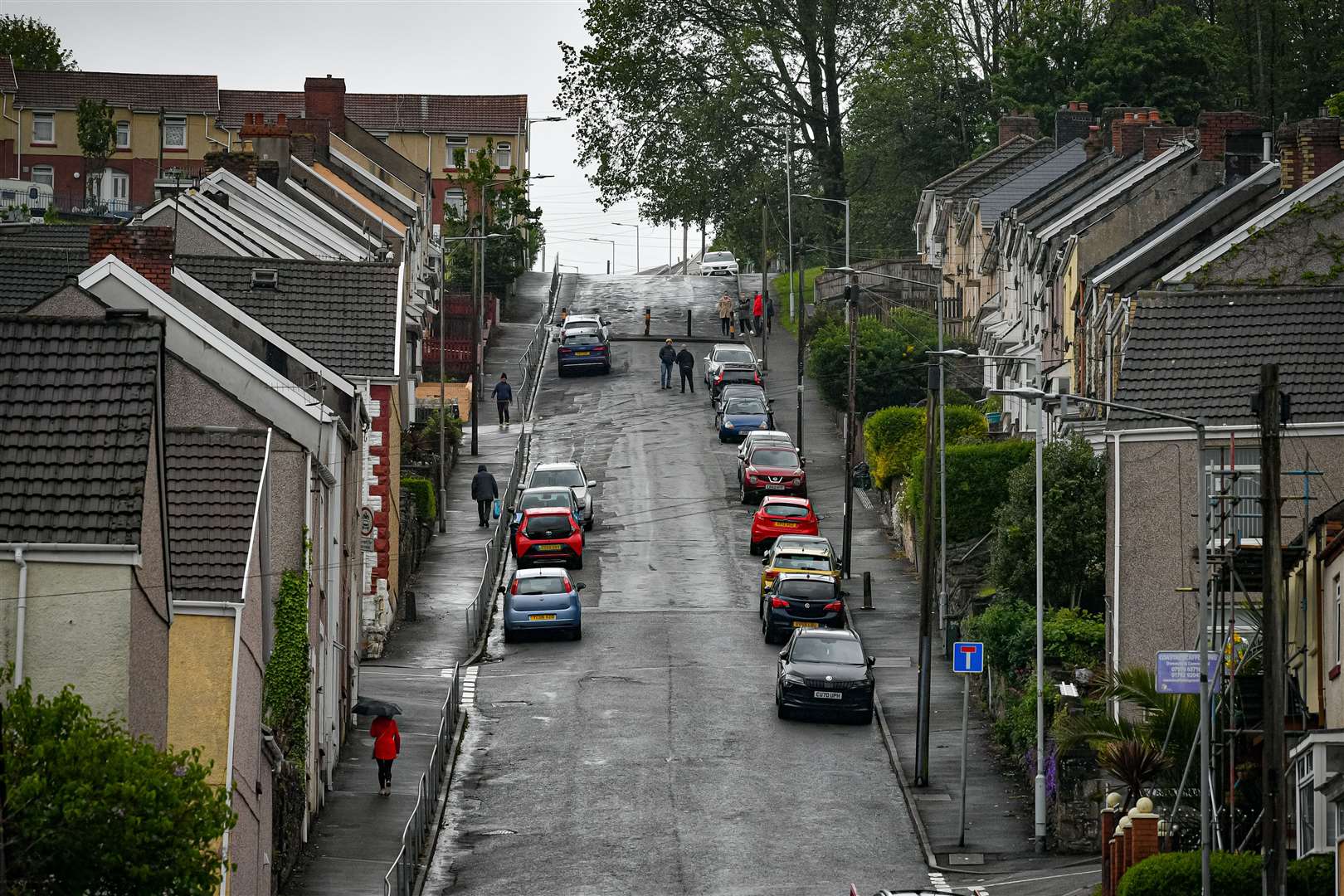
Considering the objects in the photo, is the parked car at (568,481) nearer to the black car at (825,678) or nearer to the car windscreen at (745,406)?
the car windscreen at (745,406)

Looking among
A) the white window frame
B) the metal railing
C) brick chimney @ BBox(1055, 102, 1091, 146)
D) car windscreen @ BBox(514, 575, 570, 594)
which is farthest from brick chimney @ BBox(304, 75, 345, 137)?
the white window frame

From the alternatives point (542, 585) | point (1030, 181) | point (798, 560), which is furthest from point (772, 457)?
point (1030, 181)

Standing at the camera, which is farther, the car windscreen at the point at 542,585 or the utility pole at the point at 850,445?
the utility pole at the point at 850,445

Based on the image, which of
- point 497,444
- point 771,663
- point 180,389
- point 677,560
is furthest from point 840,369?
point 180,389

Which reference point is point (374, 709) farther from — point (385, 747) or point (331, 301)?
point (331, 301)

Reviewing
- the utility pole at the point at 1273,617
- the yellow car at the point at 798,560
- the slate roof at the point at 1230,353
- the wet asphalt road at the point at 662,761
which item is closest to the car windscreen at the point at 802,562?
the yellow car at the point at 798,560

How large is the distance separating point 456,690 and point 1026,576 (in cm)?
1175

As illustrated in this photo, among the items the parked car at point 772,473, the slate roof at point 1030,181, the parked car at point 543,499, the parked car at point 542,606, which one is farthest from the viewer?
the slate roof at point 1030,181

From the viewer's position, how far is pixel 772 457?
211ft

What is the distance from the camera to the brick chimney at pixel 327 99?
273ft

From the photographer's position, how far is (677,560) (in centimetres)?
5831

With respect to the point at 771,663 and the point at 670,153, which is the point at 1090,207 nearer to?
the point at 771,663

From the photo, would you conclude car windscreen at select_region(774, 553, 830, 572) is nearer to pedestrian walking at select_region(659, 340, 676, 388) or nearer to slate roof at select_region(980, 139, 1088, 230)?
slate roof at select_region(980, 139, 1088, 230)

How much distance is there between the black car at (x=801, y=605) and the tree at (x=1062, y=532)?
3.91m
